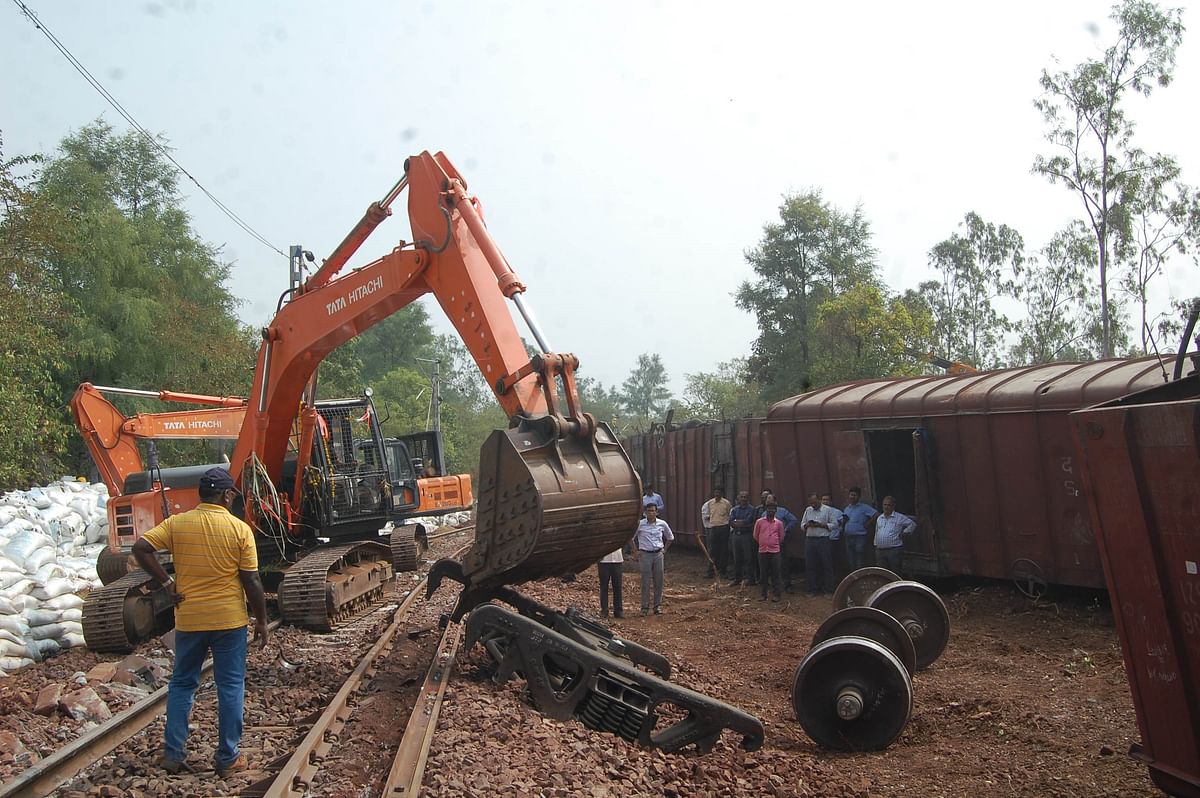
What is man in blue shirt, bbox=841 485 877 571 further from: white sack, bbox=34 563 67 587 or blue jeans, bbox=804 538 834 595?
white sack, bbox=34 563 67 587

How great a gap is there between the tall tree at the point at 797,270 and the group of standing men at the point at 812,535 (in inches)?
1037

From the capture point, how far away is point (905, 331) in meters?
31.4

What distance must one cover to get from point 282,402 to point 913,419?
8.31 meters

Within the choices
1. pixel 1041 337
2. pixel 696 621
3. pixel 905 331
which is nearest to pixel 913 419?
pixel 696 621

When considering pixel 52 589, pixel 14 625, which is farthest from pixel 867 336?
pixel 14 625

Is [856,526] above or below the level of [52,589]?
below

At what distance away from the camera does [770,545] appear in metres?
13.5

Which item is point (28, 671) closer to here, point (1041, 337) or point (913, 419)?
point (913, 419)

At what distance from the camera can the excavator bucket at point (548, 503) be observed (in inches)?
258

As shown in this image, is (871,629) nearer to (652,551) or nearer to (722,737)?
(722,737)

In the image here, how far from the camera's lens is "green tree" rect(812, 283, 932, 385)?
31.4 meters

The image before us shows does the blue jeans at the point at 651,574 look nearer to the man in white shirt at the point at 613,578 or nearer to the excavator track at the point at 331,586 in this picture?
the man in white shirt at the point at 613,578

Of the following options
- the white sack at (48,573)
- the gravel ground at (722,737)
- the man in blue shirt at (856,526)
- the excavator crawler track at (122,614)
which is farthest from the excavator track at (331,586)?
the man in blue shirt at (856,526)

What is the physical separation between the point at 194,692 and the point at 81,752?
0.87 metres
